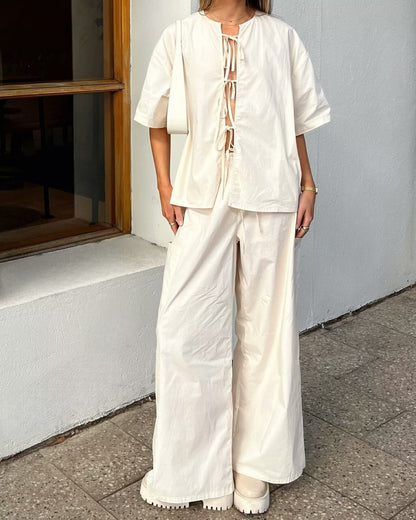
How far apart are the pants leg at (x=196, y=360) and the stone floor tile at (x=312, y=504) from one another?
22 centimetres

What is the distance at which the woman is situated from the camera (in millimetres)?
2707

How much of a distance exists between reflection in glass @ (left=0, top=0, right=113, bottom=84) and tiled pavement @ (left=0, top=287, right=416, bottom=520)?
1.44m

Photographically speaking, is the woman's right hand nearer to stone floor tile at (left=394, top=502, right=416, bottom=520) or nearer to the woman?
the woman

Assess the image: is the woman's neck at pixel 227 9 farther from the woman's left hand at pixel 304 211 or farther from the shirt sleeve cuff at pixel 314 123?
the woman's left hand at pixel 304 211

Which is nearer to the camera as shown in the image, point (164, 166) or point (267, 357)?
point (164, 166)

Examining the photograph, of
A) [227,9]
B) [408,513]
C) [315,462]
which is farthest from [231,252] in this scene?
[408,513]

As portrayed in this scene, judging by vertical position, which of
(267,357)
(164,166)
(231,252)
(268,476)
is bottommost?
(268,476)

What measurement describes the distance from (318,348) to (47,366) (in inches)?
62.7

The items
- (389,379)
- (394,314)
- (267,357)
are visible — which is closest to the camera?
(267,357)

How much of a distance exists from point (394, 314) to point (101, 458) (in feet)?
7.11

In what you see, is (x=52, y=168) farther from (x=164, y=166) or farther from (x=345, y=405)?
(x=345, y=405)

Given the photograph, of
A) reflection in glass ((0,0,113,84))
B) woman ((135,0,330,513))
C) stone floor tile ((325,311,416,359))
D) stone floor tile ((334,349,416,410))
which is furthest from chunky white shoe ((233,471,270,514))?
reflection in glass ((0,0,113,84))

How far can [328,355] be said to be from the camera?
4.31 metres

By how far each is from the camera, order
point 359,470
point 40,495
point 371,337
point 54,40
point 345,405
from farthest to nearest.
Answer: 1. point 371,337
2. point 345,405
3. point 54,40
4. point 359,470
5. point 40,495
